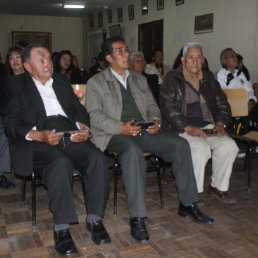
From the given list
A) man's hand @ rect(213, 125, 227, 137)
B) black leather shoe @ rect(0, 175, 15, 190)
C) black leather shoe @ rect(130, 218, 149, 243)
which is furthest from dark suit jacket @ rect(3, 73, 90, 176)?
man's hand @ rect(213, 125, 227, 137)

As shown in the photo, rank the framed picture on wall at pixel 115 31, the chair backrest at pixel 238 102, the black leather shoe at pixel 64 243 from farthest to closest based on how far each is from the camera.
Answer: the framed picture on wall at pixel 115 31 → the chair backrest at pixel 238 102 → the black leather shoe at pixel 64 243

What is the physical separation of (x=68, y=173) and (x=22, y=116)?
584 mm

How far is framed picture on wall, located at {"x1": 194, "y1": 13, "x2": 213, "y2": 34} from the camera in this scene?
22.0 feet

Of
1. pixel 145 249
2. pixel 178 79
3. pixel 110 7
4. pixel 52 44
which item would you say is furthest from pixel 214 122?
pixel 52 44

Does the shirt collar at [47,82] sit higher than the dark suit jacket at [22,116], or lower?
higher

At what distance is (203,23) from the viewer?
22.7 feet

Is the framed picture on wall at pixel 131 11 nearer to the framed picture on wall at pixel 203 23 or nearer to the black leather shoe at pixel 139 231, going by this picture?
the framed picture on wall at pixel 203 23

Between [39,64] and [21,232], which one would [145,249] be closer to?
[21,232]

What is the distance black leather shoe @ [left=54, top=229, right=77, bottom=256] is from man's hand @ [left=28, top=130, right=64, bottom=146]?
56cm

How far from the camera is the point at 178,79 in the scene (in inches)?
119

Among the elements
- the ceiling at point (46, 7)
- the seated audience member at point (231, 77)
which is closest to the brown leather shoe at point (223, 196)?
the seated audience member at point (231, 77)

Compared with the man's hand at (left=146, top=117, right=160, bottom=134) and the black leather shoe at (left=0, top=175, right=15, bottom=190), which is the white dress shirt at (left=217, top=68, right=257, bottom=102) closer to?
the man's hand at (left=146, top=117, right=160, bottom=134)

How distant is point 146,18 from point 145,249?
7694mm

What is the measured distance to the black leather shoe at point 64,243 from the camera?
212cm
